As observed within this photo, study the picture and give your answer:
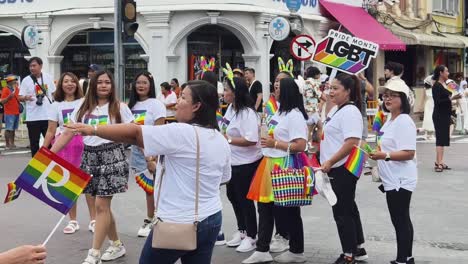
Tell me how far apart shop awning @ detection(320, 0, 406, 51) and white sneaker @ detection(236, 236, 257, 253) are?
54.3 ft

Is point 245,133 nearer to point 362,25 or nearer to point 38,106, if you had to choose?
point 38,106

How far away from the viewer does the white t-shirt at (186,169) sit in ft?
13.7

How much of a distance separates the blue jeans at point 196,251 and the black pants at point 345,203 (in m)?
2.16

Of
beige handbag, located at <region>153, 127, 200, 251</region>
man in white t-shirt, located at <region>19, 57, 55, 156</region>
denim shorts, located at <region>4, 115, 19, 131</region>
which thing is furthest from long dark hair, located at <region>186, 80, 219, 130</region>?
denim shorts, located at <region>4, 115, 19, 131</region>

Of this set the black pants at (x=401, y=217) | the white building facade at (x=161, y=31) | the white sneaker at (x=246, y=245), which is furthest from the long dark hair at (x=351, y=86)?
the white building facade at (x=161, y=31)

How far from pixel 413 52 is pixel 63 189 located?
2699cm

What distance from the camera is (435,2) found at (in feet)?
106

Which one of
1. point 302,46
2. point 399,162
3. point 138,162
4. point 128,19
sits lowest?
point 138,162

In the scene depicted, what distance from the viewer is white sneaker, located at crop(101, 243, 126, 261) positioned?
6852 mm

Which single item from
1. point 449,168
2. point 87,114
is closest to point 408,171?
point 87,114

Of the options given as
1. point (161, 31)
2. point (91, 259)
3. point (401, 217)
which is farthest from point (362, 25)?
point (91, 259)

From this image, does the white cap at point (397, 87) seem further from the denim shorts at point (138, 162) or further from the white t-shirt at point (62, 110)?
the white t-shirt at point (62, 110)

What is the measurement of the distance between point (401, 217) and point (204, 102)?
8.73 ft

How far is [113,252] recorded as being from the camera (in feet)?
22.7
